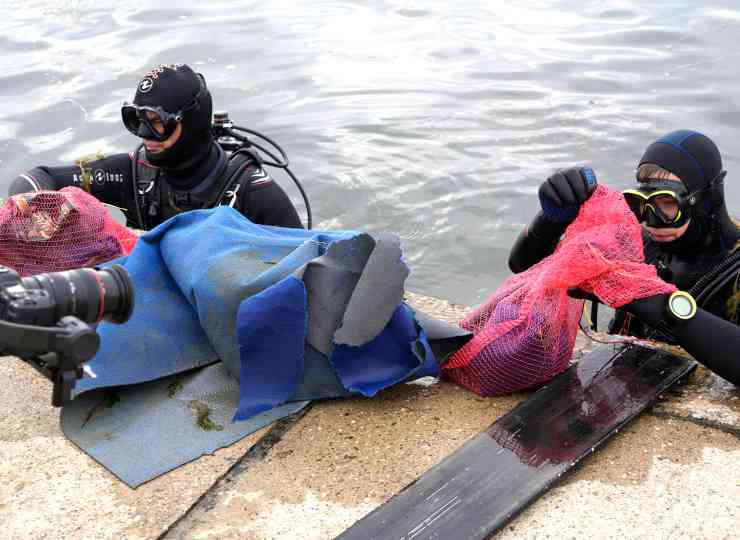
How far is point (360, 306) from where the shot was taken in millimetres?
2912

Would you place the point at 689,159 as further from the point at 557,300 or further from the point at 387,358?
the point at 387,358

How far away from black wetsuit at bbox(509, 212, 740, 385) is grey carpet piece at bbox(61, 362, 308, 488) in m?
1.25

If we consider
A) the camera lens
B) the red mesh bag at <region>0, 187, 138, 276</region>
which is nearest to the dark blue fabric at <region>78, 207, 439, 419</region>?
the red mesh bag at <region>0, 187, 138, 276</region>

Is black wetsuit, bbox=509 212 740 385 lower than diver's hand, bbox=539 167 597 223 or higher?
lower

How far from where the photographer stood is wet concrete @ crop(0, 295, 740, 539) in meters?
2.50

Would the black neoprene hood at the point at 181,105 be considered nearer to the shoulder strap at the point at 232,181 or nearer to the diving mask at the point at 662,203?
the shoulder strap at the point at 232,181

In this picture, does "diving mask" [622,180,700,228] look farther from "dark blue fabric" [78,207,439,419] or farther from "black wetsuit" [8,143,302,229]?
"black wetsuit" [8,143,302,229]

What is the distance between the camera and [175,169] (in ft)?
14.5

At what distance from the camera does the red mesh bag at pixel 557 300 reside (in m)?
3.03

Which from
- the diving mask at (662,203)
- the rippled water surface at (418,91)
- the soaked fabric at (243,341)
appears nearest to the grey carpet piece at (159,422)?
the soaked fabric at (243,341)

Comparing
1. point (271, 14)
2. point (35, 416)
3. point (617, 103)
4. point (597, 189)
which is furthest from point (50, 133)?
point (597, 189)

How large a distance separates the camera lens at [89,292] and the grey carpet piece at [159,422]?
0.59m

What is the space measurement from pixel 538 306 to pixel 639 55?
8.38 meters

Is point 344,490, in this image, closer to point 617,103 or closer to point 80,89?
point 617,103
